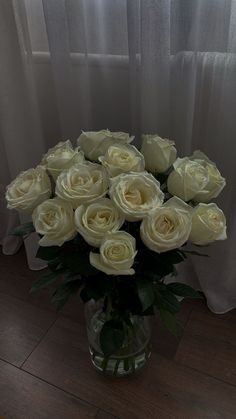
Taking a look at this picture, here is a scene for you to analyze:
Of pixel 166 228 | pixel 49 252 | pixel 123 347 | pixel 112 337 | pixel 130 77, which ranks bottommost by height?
pixel 123 347

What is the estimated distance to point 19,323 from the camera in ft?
4.26

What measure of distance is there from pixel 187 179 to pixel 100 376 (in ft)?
2.46

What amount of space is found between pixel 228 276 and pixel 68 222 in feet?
2.51

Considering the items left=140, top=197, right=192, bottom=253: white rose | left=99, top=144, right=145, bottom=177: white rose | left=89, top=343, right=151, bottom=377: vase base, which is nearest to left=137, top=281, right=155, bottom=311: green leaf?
left=140, top=197, right=192, bottom=253: white rose

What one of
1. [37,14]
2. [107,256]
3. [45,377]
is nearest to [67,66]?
[37,14]

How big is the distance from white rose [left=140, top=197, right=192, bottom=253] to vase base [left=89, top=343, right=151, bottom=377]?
55cm

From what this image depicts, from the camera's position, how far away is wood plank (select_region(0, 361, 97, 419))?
1029 millimetres

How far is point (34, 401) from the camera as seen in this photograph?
Answer: 1061 mm

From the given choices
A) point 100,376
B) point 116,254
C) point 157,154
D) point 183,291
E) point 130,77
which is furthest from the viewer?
point 100,376

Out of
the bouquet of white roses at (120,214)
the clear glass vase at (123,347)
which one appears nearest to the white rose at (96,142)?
the bouquet of white roses at (120,214)

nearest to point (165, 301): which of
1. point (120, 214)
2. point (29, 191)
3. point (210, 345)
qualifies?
point (120, 214)

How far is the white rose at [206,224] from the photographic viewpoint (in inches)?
27.1

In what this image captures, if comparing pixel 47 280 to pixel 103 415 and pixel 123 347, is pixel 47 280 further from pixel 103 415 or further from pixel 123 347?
pixel 103 415

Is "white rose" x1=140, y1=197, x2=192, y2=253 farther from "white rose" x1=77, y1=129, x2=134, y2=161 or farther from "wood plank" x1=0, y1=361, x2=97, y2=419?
"wood plank" x1=0, y1=361, x2=97, y2=419
